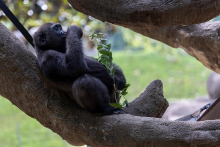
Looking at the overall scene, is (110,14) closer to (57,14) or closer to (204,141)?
(204,141)

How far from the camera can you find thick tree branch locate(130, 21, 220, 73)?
3.19 metres

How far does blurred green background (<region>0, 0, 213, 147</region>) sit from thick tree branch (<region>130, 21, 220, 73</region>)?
179 cm

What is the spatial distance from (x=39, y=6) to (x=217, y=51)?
3.12m

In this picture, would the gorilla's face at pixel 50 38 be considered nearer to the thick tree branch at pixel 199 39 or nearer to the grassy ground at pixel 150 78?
the thick tree branch at pixel 199 39

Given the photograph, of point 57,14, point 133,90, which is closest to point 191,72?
point 133,90

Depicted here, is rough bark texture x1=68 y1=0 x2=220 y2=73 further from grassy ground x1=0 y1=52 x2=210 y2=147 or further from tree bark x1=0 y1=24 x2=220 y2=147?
grassy ground x1=0 y1=52 x2=210 y2=147

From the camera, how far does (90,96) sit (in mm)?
2277

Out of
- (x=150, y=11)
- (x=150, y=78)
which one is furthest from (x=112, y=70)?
(x=150, y=78)

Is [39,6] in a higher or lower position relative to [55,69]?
lower

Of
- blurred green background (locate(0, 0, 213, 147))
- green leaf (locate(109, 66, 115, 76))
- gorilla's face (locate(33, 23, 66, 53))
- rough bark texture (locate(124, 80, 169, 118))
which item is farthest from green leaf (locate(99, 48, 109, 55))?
blurred green background (locate(0, 0, 213, 147))

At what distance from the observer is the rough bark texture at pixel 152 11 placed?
1.76 m

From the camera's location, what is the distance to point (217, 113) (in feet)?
9.78

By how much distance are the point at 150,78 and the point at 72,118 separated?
8331 millimetres

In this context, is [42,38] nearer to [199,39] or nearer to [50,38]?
[50,38]
